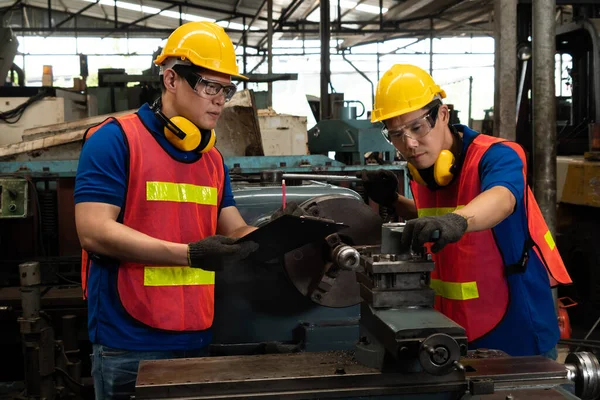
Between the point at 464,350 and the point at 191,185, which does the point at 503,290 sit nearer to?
the point at 464,350

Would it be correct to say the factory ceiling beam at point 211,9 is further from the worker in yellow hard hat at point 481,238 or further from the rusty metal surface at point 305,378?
the rusty metal surface at point 305,378

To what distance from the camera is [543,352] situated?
1.58 metres

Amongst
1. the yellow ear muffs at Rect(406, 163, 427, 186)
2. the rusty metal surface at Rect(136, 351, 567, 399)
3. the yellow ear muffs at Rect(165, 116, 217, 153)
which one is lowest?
the rusty metal surface at Rect(136, 351, 567, 399)

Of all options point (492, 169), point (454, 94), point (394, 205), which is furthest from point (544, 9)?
point (454, 94)

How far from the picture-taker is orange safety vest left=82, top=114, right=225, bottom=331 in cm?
144

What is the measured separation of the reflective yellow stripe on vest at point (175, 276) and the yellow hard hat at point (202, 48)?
0.46m

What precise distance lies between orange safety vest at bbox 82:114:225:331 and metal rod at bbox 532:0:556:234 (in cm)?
245

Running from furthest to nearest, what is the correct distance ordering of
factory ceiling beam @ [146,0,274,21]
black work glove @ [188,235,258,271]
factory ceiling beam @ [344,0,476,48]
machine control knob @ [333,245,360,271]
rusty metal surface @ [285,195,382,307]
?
factory ceiling beam @ [146,0,274,21] < factory ceiling beam @ [344,0,476,48] < rusty metal surface @ [285,195,382,307] < machine control knob @ [333,245,360,271] < black work glove @ [188,235,258,271]

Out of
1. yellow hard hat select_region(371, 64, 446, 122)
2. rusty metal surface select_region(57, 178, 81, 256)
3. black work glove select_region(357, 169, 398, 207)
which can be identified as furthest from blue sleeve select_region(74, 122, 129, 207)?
rusty metal surface select_region(57, 178, 81, 256)

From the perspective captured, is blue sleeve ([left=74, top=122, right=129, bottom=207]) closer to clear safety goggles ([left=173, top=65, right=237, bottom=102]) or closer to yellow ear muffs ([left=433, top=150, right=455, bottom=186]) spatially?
clear safety goggles ([left=173, top=65, right=237, bottom=102])

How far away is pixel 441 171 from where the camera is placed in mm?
1592

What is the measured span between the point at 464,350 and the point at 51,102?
3.45m

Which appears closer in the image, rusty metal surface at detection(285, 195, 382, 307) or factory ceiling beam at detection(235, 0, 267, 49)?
rusty metal surface at detection(285, 195, 382, 307)

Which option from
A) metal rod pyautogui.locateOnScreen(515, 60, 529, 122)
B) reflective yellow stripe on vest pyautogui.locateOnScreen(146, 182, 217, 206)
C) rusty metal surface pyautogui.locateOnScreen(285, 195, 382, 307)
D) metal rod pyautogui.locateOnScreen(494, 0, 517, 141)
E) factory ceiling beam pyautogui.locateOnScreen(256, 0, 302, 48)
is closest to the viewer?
reflective yellow stripe on vest pyautogui.locateOnScreen(146, 182, 217, 206)
